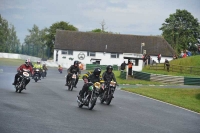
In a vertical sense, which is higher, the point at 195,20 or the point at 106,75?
the point at 195,20

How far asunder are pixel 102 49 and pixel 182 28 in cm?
2080

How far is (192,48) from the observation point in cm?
11194

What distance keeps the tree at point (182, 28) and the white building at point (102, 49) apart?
7.62 metres

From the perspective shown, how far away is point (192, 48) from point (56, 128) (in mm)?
101977

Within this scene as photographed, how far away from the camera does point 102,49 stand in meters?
104

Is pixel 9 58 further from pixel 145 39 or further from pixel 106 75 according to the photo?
pixel 106 75

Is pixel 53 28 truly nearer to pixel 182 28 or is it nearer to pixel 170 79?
pixel 182 28

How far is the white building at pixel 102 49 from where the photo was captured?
103000 millimetres

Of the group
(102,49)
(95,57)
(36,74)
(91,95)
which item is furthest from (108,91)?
(102,49)

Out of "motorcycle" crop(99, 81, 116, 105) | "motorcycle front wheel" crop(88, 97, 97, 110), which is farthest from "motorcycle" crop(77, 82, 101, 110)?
"motorcycle" crop(99, 81, 116, 105)

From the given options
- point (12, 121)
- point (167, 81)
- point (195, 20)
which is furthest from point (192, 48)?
point (12, 121)

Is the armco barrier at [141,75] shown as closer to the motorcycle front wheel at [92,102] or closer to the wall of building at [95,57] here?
the motorcycle front wheel at [92,102]

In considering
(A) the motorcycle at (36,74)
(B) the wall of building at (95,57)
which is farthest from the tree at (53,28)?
(A) the motorcycle at (36,74)

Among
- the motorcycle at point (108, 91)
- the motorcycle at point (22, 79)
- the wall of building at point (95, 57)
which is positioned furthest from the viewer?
the wall of building at point (95, 57)
